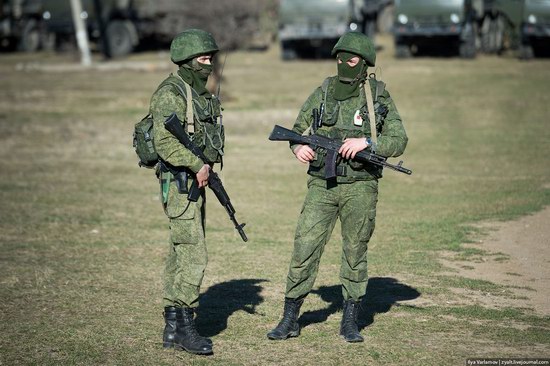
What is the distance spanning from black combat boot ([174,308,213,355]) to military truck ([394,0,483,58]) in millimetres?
21104

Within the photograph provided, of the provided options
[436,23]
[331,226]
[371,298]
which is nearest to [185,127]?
[331,226]

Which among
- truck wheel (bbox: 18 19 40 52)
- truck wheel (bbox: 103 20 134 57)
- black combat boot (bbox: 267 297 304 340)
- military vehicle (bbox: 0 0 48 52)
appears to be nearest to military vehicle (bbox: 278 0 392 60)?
truck wheel (bbox: 103 20 134 57)

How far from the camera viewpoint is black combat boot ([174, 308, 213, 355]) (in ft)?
20.8

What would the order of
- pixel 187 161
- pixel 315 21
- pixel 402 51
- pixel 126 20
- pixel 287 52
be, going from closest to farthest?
pixel 187 161, pixel 402 51, pixel 315 21, pixel 287 52, pixel 126 20

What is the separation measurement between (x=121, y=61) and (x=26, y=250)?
22.3m

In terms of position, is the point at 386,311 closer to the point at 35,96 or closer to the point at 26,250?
the point at 26,250

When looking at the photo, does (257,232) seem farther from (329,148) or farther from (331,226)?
(329,148)

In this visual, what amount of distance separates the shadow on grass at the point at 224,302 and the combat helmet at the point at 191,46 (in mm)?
2032

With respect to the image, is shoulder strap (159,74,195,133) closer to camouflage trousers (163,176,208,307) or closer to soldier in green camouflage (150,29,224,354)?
soldier in green camouflage (150,29,224,354)

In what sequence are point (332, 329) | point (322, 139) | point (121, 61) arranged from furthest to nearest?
point (121, 61) → point (332, 329) → point (322, 139)

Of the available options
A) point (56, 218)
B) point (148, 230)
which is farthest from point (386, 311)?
point (56, 218)

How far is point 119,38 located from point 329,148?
88.7 feet

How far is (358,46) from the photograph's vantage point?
6.42 m

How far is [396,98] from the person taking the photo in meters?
22.0
